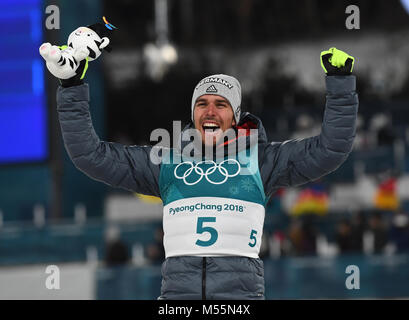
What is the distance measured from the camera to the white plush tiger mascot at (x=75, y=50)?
2.88 m

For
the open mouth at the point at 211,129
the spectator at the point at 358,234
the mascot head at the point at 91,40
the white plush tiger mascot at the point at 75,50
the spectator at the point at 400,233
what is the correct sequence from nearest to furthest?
1. the white plush tiger mascot at the point at 75,50
2. the mascot head at the point at 91,40
3. the open mouth at the point at 211,129
4. the spectator at the point at 400,233
5. the spectator at the point at 358,234

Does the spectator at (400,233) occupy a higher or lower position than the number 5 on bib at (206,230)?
lower

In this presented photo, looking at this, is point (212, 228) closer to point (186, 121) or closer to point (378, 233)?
point (378, 233)

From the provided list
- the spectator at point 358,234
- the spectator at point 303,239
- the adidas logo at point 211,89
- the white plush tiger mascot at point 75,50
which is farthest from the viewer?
the spectator at point 303,239

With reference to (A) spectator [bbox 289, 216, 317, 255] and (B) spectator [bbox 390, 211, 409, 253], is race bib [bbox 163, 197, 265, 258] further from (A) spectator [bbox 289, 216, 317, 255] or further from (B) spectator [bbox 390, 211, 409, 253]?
(A) spectator [bbox 289, 216, 317, 255]

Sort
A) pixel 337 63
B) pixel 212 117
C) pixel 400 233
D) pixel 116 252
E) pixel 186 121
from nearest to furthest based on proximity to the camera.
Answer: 1. pixel 337 63
2. pixel 212 117
3. pixel 400 233
4. pixel 116 252
5. pixel 186 121

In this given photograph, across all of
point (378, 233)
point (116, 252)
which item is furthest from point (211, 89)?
point (116, 252)

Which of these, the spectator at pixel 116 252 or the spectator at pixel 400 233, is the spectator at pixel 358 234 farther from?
the spectator at pixel 116 252

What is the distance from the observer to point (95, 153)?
3111 millimetres

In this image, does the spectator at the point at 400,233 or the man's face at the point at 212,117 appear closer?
the man's face at the point at 212,117

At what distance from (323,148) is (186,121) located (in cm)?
844

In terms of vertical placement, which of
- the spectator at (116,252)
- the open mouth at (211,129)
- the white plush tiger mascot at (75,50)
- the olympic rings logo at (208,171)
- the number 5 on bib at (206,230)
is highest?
the white plush tiger mascot at (75,50)

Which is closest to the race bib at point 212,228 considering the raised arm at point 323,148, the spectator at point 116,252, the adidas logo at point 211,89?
the raised arm at point 323,148
